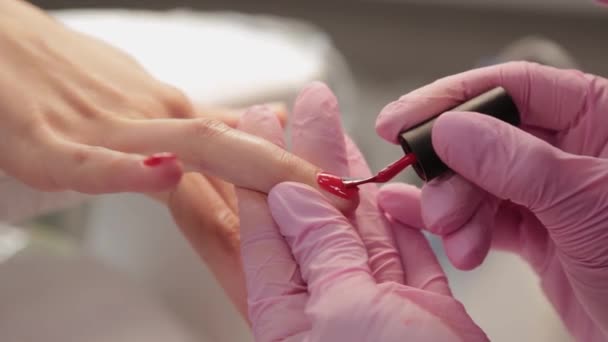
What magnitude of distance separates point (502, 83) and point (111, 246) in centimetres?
86

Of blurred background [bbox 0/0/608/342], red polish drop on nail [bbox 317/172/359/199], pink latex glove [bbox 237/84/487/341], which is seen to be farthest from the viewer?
blurred background [bbox 0/0/608/342]

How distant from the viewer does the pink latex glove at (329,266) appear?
70 cm

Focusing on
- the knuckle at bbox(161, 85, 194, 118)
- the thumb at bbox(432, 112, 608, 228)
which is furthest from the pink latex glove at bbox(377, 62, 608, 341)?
the knuckle at bbox(161, 85, 194, 118)

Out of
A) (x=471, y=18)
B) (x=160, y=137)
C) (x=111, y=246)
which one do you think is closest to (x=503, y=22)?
(x=471, y=18)

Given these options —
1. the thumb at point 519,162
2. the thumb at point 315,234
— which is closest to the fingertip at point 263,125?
the thumb at point 315,234

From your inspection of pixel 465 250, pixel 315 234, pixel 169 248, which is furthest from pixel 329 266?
pixel 169 248

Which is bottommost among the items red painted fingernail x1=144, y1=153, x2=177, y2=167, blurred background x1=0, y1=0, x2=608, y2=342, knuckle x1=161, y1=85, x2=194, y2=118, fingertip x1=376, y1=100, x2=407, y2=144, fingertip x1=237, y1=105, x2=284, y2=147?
blurred background x1=0, y1=0, x2=608, y2=342

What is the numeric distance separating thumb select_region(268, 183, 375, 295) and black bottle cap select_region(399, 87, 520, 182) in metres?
0.11

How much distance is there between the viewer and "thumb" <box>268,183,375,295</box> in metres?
0.75

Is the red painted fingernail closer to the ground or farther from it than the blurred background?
farther from it

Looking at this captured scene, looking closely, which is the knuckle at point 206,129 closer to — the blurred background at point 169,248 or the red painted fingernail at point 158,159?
the red painted fingernail at point 158,159

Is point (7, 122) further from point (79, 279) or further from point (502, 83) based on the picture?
point (502, 83)

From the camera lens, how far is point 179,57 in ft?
4.43

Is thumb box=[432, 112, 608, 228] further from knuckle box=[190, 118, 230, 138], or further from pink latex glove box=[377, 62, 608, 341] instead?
knuckle box=[190, 118, 230, 138]
